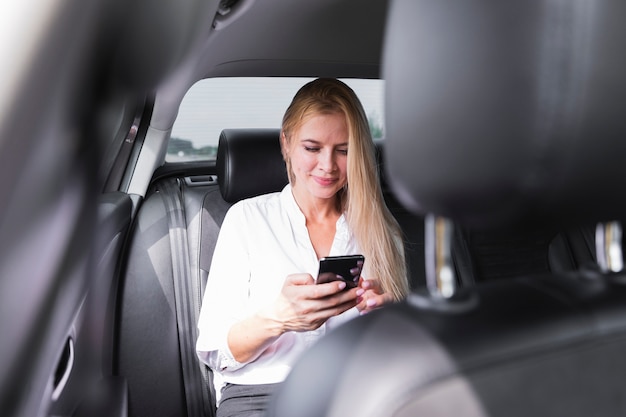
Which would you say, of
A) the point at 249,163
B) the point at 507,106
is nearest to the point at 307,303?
the point at 249,163

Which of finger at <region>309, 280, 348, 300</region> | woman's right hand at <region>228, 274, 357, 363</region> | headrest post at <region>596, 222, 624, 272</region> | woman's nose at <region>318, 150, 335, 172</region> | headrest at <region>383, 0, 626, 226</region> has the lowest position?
woman's right hand at <region>228, 274, 357, 363</region>

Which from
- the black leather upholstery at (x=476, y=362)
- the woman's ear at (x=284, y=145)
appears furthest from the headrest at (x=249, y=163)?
the black leather upholstery at (x=476, y=362)

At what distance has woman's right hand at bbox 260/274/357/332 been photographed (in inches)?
58.7

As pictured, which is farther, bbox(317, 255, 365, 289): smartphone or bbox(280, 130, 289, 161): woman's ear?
bbox(280, 130, 289, 161): woman's ear

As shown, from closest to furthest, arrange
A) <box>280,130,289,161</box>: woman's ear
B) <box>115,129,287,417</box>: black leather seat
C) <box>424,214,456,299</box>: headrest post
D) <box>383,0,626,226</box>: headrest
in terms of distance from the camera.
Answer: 1. <box>383,0,626,226</box>: headrest
2. <box>424,214,456,299</box>: headrest post
3. <box>280,130,289,161</box>: woman's ear
4. <box>115,129,287,417</box>: black leather seat

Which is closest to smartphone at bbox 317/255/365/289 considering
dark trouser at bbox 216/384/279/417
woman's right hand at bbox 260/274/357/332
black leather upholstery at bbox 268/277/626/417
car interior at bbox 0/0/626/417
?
woman's right hand at bbox 260/274/357/332

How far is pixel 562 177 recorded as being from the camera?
61 cm

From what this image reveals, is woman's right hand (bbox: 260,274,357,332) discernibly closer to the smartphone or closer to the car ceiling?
the smartphone

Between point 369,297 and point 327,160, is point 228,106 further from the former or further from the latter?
point 369,297

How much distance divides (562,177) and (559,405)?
26 cm

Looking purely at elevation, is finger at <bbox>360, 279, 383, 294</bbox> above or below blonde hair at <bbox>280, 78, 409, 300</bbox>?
below

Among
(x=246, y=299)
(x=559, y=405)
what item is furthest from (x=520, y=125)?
(x=246, y=299)

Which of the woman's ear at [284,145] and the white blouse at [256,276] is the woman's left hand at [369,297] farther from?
the woman's ear at [284,145]

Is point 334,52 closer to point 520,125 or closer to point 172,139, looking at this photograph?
point 172,139
